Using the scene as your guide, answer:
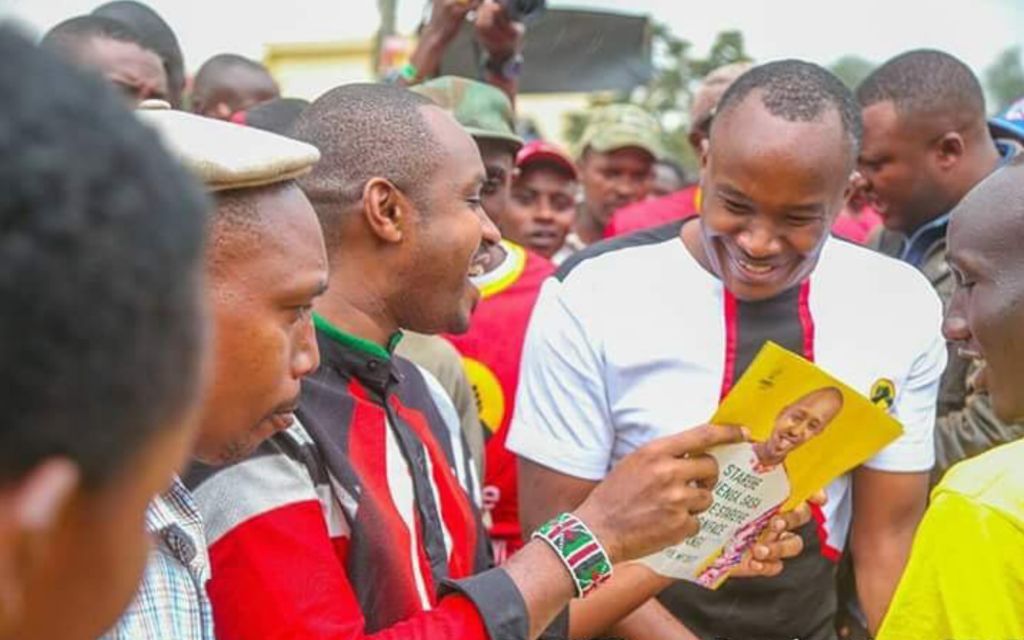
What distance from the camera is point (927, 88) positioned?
13.4ft

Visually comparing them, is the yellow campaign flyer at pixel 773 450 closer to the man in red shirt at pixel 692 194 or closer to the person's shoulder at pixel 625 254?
the person's shoulder at pixel 625 254

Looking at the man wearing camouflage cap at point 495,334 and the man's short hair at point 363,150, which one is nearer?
the man's short hair at point 363,150

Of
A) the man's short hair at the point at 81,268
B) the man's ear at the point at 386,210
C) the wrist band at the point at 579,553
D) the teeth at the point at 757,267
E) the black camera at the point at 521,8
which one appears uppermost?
the man's short hair at the point at 81,268

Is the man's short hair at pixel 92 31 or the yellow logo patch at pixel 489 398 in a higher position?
the man's short hair at pixel 92 31

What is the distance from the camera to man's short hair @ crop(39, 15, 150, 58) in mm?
4086

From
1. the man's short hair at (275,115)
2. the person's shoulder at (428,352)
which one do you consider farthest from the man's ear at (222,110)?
the person's shoulder at (428,352)

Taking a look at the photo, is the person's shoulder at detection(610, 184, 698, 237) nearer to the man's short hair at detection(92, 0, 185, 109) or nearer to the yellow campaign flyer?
the man's short hair at detection(92, 0, 185, 109)

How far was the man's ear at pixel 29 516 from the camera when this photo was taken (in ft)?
2.53

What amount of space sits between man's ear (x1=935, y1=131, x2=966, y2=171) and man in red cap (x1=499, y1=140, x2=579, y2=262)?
185cm

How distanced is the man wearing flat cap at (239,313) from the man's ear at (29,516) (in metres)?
0.89

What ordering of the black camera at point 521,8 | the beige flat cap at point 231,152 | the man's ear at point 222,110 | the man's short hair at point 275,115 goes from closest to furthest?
1. the beige flat cap at point 231,152
2. the man's short hair at point 275,115
3. the black camera at point 521,8
4. the man's ear at point 222,110

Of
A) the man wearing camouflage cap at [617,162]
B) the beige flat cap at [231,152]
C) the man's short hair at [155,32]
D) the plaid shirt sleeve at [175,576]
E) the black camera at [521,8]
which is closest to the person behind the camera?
the plaid shirt sleeve at [175,576]

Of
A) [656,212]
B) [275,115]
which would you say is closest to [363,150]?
[275,115]

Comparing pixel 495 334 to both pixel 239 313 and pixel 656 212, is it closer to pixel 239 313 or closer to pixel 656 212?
pixel 656 212
